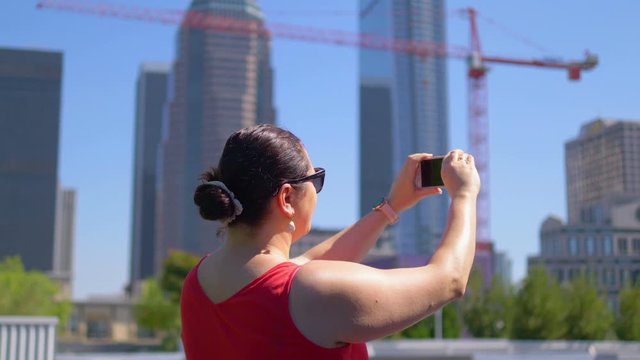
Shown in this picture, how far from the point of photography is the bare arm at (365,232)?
260 cm

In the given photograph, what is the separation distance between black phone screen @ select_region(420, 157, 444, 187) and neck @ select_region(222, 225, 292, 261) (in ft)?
1.83

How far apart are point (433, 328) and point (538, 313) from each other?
7.21 meters

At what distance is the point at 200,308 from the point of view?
2021 millimetres

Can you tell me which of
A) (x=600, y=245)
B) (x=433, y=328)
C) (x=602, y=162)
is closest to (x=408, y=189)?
(x=433, y=328)

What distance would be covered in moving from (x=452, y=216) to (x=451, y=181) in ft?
0.44

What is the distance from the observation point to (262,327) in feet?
6.07

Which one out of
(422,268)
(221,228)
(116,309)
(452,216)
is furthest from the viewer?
(116,309)

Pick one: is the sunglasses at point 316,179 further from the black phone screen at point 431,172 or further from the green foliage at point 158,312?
the green foliage at point 158,312

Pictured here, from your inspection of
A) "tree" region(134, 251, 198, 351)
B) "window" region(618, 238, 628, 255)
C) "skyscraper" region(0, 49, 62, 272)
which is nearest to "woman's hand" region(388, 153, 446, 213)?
"tree" region(134, 251, 198, 351)

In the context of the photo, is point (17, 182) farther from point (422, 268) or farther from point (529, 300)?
point (422, 268)

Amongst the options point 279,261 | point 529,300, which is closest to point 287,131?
point 279,261

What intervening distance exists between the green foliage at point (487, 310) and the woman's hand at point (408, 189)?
185 feet

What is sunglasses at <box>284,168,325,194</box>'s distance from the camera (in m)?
2.00

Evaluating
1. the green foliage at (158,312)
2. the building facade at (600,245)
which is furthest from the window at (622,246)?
the green foliage at (158,312)
